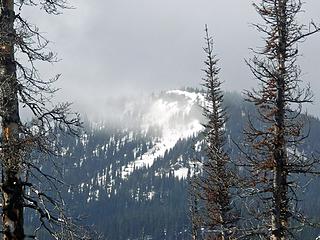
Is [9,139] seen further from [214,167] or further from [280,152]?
[214,167]

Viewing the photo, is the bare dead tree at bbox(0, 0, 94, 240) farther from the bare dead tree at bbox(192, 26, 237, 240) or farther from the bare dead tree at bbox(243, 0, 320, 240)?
the bare dead tree at bbox(192, 26, 237, 240)

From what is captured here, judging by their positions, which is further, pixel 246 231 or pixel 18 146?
pixel 246 231

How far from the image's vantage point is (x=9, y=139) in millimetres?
7988

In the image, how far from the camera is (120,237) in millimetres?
198875

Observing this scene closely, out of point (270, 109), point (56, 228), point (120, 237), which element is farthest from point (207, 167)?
point (120, 237)

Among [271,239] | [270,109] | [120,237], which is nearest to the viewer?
[271,239]

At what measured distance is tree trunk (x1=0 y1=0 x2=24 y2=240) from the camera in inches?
307

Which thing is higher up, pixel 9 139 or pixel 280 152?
pixel 280 152

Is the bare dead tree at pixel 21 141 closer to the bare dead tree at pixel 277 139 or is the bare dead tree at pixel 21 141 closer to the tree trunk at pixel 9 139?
the tree trunk at pixel 9 139

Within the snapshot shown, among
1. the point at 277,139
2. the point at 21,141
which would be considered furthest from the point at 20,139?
the point at 277,139

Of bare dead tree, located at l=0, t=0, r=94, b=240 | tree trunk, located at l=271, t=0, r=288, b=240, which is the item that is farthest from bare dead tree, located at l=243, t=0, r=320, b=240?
bare dead tree, located at l=0, t=0, r=94, b=240

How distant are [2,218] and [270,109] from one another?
9.51 m

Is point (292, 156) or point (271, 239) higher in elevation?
point (292, 156)

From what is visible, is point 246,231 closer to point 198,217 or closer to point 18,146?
point 18,146
